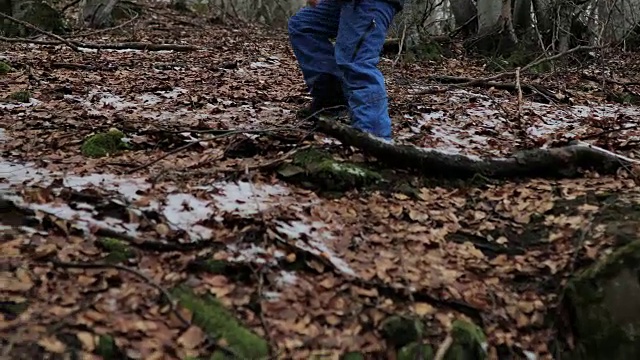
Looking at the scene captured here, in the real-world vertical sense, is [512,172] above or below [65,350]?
above

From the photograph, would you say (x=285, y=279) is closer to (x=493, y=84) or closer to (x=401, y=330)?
(x=401, y=330)

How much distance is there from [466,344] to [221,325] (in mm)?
1132

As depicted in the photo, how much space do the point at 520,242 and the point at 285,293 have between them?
1.53 meters

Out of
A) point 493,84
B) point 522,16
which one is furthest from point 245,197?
point 522,16

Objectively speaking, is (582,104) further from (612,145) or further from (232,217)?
(232,217)

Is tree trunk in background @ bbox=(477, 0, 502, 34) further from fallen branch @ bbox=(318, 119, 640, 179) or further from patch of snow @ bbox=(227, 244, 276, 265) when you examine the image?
patch of snow @ bbox=(227, 244, 276, 265)

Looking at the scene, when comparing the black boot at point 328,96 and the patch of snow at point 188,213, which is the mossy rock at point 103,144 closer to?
the patch of snow at point 188,213

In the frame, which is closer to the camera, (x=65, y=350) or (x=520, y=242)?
(x=65, y=350)

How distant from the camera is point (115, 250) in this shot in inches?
122

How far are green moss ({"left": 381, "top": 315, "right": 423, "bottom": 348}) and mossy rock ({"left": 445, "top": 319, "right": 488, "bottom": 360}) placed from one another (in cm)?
16

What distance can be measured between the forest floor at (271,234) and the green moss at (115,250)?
1 centimetres

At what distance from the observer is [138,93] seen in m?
6.81

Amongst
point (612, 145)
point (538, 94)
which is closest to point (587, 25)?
point (538, 94)

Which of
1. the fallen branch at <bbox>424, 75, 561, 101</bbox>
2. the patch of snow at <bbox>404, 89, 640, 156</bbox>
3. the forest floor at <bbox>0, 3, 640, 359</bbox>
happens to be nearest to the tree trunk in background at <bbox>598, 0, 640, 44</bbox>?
the fallen branch at <bbox>424, 75, 561, 101</bbox>
